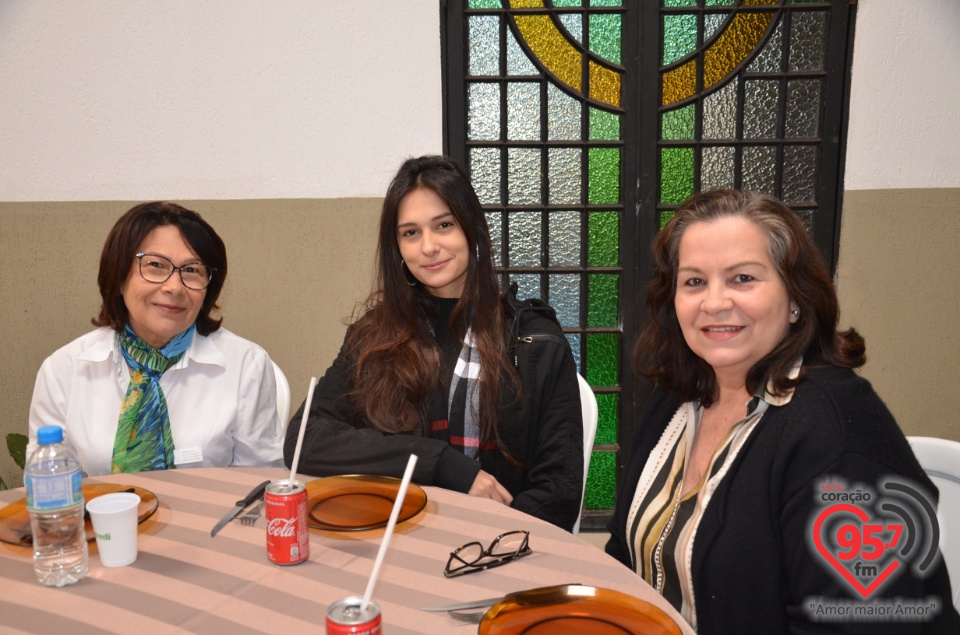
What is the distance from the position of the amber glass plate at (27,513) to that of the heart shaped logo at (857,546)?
3.75ft

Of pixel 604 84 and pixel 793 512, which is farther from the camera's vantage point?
pixel 604 84

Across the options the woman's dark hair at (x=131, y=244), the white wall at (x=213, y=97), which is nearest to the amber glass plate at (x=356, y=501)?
the woman's dark hair at (x=131, y=244)

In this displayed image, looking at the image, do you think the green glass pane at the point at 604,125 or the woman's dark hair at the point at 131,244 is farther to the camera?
the green glass pane at the point at 604,125

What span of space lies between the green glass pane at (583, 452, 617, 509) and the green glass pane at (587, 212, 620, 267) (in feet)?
2.83

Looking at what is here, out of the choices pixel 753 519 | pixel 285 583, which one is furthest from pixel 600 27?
pixel 285 583

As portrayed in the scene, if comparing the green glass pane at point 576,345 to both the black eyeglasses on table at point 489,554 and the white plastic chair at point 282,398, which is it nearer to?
the white plastic chair at point 282,398

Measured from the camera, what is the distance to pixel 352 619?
2.49ft

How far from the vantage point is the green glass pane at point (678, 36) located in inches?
114

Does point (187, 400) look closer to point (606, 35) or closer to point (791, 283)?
point (791, 283)

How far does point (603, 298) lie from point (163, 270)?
1.86m

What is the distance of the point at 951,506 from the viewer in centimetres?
140

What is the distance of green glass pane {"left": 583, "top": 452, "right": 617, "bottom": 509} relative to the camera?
10.4 feet

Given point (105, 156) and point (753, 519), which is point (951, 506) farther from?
point (105, 156)

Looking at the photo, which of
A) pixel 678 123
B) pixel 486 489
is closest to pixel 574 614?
pixel 486 489
